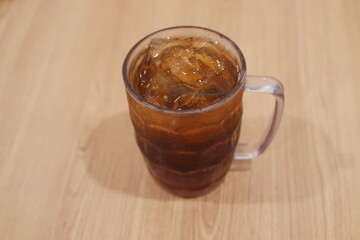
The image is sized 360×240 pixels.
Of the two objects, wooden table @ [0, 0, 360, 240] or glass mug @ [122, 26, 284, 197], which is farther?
wooden table @ [0, 0, 360, 240]

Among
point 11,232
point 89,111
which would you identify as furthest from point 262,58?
point 11,232

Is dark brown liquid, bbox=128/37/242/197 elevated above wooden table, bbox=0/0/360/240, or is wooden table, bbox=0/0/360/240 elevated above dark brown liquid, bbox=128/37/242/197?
dark brown liquid, bbox=128/37/242/197

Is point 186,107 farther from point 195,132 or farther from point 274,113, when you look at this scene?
point 274,113

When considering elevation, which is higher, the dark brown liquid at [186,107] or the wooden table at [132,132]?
the dark brown liquid at [186,107]

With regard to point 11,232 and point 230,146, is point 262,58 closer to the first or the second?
point 230,146

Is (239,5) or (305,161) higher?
(239,5)

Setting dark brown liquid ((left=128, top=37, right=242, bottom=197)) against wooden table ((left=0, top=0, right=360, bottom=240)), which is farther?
wooden table ((left=0, top=0, right=360, bottom=240))

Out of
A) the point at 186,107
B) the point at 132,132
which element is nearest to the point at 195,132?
the point at 186,107
